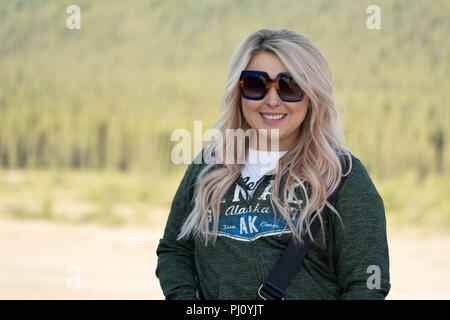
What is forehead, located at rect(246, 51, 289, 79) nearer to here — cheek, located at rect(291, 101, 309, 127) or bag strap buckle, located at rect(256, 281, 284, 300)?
cheek, located at rect(291, 101, 309, 127)

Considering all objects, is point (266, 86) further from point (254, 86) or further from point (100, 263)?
point (100, 263)

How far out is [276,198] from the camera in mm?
1735

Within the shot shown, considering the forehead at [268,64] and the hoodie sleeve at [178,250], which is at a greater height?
the forehead at [268,64]

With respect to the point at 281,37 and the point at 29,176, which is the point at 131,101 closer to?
the point at 29,176

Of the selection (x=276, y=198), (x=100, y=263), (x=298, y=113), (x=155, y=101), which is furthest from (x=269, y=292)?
(x=155, y=101)

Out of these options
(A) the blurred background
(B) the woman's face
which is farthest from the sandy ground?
(B) the woman's face

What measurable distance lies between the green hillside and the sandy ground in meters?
1.73

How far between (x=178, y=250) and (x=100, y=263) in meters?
6.39

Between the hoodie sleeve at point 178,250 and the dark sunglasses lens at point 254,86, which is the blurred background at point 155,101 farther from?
the dark sunglasses lens at point 254,86

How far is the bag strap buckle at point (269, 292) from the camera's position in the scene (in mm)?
1605

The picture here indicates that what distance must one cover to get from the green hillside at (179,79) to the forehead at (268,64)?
369 inches

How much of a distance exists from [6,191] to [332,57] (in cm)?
738

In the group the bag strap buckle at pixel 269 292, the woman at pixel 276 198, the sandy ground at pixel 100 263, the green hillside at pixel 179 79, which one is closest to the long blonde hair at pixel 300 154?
the woman at pixel 276 198

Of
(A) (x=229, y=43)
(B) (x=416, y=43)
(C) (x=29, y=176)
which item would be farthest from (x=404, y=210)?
(C) (x=29, y=176)
